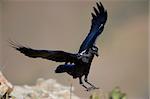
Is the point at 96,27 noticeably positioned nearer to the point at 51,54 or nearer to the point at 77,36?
the point at 51,54

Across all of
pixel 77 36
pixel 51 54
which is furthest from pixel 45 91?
pixel 51 54

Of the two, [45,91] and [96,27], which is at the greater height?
[96,27]

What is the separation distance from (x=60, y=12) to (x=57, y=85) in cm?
72

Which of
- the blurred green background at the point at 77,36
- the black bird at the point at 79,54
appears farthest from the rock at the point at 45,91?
the black bird at the point at 79,54

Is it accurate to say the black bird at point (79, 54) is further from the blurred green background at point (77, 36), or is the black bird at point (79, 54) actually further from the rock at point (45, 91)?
the blurred green background at point (77, 36)

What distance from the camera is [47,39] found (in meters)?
2.97

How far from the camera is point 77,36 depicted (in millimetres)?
2895

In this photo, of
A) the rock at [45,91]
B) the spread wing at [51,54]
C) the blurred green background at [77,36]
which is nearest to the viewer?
the spread wing at [51,54]

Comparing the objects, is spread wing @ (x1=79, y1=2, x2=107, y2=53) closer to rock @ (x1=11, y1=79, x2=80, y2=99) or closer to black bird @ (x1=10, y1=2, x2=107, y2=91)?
black bird @ (x1=10, y1=2, x2=107, y2=91)

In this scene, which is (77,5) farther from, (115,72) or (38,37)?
(115,72)

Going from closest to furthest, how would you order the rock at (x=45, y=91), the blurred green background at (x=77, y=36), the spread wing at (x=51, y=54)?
the spread wing at (x=51, y=54) < the rock at (x=45, y=91) < the blurred green background at (x=77, y=36)

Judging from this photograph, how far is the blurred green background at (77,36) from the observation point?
9.53 feet

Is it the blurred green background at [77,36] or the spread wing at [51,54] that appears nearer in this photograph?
the spread wing at [51,54]

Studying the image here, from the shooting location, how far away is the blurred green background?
114 inches
